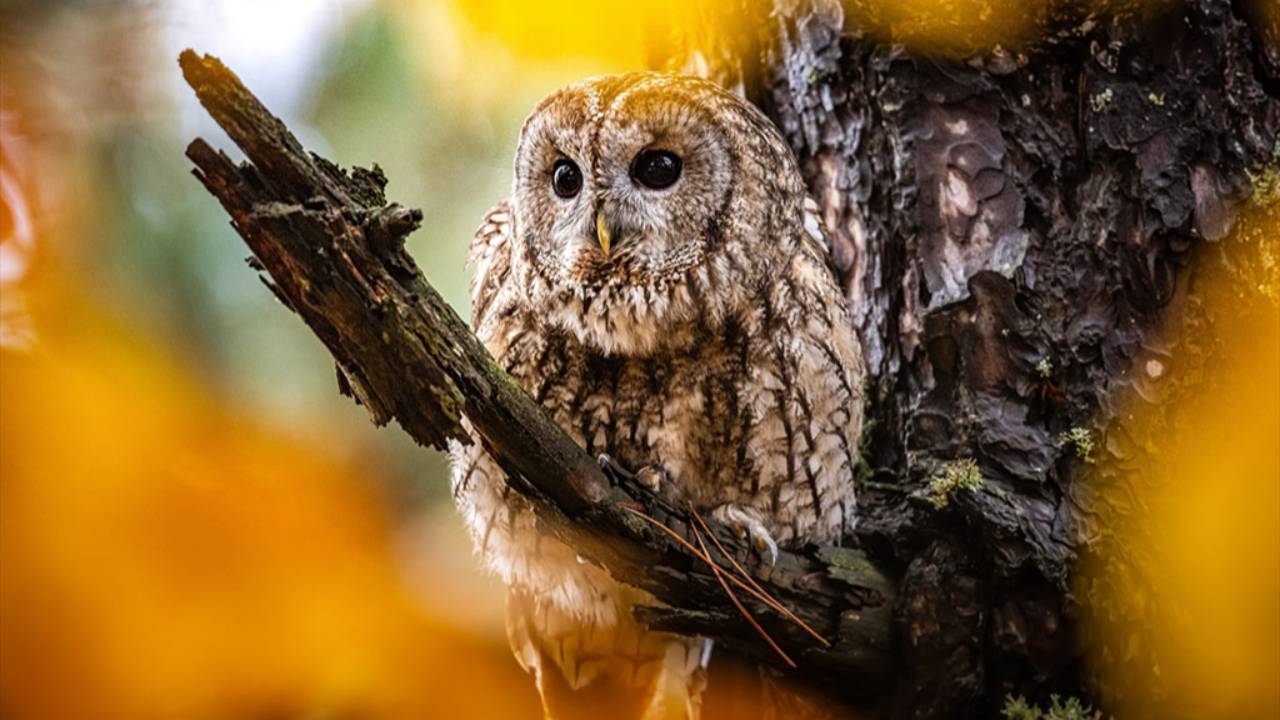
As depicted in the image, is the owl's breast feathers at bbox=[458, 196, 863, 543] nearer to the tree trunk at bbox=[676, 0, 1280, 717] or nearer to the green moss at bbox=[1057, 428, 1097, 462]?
the tree trunk at bbox=[676, 0, 1280, 717]

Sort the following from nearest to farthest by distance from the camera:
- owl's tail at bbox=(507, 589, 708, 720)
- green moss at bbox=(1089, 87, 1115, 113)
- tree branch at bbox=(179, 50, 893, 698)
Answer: tree branch at bbox=(179, 50, 893, 698) < green moss at bbox=(1089, 87, 1115, 113) < owl's tail at bbox=(507, 589, 708, 720)

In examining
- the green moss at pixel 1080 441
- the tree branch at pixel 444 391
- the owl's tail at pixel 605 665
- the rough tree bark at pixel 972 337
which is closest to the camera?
the tree branch at pixel 444 391

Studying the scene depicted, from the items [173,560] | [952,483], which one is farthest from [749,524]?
[173,560]

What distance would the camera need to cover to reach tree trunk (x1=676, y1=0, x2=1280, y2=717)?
154 cm

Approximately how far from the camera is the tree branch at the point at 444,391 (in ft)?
3.34

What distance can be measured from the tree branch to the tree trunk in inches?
4.2

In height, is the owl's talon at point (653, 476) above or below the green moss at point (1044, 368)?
below

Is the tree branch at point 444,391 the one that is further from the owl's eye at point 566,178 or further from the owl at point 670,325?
the owl's eye at point 566,178

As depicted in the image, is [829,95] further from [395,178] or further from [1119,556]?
[1119,556]

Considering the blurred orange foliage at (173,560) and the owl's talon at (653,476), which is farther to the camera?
the owl's talon at (653,476)

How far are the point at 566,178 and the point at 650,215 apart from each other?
18 cm

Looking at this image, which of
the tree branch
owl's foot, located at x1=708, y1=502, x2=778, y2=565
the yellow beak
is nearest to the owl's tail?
owl's foot, located at x1=708, y1=502, x2=778, y2=565

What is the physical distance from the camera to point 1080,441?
1.64 meters

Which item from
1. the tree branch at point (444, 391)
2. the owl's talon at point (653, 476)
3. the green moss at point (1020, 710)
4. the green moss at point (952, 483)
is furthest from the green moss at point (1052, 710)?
the owl's talon at point (653, 476)
